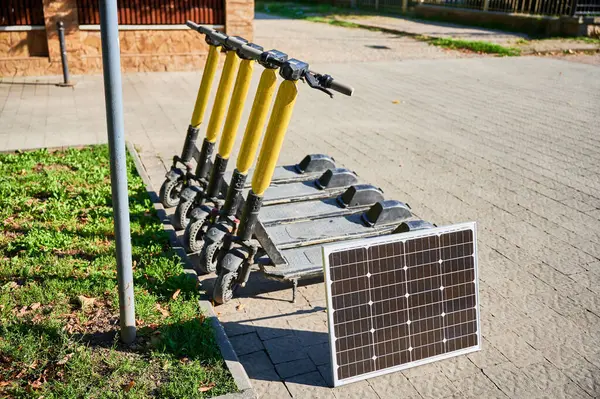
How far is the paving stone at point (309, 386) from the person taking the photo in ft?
12.5

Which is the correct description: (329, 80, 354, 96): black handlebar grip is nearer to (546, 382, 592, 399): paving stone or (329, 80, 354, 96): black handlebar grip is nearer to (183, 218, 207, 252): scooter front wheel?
(183, 218, 207, 252): scooter front wheel

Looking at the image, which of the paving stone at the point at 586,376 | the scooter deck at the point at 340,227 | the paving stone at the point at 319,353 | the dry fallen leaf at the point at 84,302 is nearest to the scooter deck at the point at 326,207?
the scooter deck at the point at 340,227

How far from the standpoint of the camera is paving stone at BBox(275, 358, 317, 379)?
13.2 feet

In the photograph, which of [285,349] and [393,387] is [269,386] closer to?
[285,349]

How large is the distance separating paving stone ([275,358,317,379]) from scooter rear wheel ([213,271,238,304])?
86cm

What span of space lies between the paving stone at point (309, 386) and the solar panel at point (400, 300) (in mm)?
118

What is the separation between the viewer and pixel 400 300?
13.0 ft

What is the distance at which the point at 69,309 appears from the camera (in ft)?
14.8

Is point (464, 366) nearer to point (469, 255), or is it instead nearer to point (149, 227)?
point (469, 255)

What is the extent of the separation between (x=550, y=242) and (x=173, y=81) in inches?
390

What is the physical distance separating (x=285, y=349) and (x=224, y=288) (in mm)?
750

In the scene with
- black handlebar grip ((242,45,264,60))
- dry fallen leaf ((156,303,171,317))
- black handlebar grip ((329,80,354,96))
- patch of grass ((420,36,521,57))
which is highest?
black handlebar grip ((242,45,264,60))

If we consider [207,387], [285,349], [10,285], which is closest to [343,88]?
[285,349]

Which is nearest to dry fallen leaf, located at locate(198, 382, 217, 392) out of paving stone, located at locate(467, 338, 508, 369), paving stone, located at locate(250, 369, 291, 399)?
paving stone, located at locate(250, 369, 291, 399)
